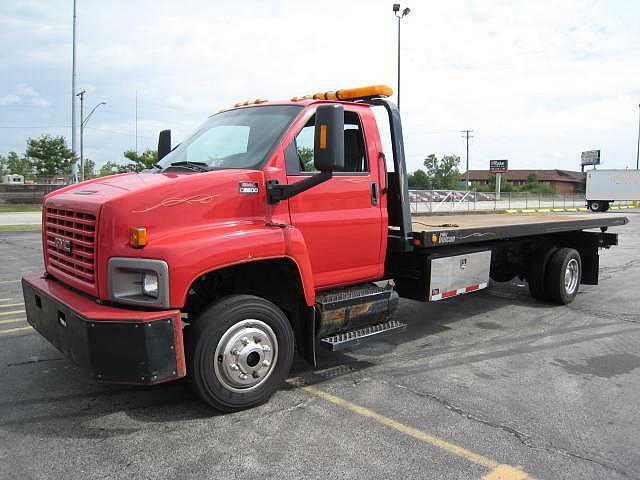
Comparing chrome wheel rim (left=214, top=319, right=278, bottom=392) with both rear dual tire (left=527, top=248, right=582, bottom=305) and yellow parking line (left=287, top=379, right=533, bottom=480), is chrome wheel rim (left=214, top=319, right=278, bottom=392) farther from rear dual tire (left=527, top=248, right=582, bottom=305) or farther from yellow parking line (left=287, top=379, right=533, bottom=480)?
rear dual tire (left=527, top=248, right=582, bottom=305)

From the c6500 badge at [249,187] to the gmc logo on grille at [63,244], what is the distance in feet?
4.37

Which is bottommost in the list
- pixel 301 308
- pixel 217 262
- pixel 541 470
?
pixel 541 470

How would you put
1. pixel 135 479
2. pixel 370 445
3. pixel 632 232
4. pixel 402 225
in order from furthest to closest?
pixel 632 232 → pixel 402 225 → pixel 370 445 → pixel 135 479

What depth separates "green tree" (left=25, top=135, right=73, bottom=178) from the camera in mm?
44156

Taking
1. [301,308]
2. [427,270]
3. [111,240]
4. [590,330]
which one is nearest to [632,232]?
[590,330]

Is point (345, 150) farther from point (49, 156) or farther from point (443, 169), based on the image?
point (443, 169)

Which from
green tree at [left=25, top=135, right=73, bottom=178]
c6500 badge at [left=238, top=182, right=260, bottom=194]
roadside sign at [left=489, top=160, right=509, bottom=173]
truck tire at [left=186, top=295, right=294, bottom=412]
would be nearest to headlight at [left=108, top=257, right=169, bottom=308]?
truck tire at [left=186, top=295, right=294, bottom=412]

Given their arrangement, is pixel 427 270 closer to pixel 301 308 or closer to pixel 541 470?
pixel 301 308

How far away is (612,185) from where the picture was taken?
43250 mm

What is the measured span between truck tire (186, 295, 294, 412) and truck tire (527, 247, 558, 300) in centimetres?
492

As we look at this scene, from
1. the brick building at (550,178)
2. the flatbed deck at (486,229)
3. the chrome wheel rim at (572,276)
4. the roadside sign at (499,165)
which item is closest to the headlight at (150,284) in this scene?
the flatbed deck at (486,229)

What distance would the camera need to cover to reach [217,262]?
3.65 metres

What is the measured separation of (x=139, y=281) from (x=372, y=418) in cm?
190

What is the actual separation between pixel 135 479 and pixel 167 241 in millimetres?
1442
